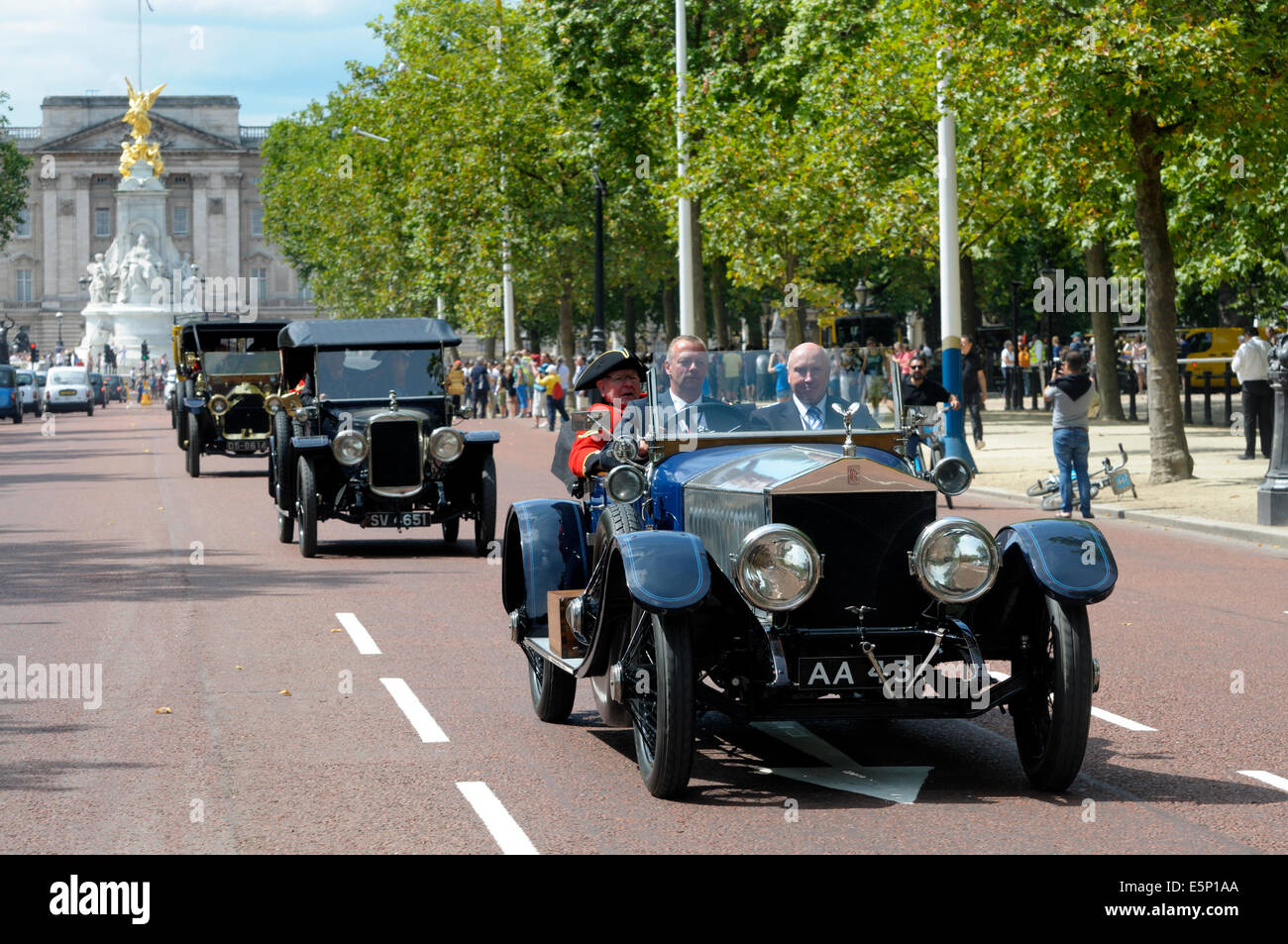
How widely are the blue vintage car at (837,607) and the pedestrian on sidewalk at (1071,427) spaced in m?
12.5

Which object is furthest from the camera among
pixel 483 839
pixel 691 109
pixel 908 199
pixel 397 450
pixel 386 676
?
pixel 691 109

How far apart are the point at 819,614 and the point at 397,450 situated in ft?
34.7

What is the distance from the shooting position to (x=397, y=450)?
17562mm

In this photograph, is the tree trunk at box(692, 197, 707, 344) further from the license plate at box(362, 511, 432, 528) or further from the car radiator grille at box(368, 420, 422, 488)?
the license plate at box(362, 511, 432, 528)

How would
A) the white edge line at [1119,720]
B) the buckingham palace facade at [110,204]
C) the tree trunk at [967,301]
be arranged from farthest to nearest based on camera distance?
the buckingham palace facade at [110,204], the tree trunk at [967,301], the white edge line at [1119,720]

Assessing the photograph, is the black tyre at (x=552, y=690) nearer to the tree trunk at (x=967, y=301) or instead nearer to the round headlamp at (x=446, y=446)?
the round headlamp at (x=446, y=446)

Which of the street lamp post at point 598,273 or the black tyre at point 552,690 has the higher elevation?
the street lamp post at point 598,273

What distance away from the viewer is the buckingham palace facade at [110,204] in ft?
476

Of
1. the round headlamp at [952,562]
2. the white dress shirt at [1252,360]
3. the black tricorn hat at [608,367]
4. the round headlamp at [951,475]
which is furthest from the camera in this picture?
the white dress shirt at [1252,360]

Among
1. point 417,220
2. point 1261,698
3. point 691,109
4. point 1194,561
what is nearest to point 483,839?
point 1261,698

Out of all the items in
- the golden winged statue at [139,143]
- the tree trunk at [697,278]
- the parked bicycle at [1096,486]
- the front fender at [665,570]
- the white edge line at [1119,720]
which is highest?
the golden winged statue at [139,143]

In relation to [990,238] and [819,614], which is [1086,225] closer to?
[990,238]

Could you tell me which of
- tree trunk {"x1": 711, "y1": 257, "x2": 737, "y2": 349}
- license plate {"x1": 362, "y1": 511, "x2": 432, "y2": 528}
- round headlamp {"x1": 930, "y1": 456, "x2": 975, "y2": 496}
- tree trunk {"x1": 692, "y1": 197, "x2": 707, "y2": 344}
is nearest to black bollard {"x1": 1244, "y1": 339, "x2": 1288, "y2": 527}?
license plate {"x1": 362, "y1": 511, "x2": 432, "y2": 528}

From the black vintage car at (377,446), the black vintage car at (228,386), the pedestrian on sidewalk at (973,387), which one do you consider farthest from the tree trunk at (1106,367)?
the black vintage car at (377,446)
